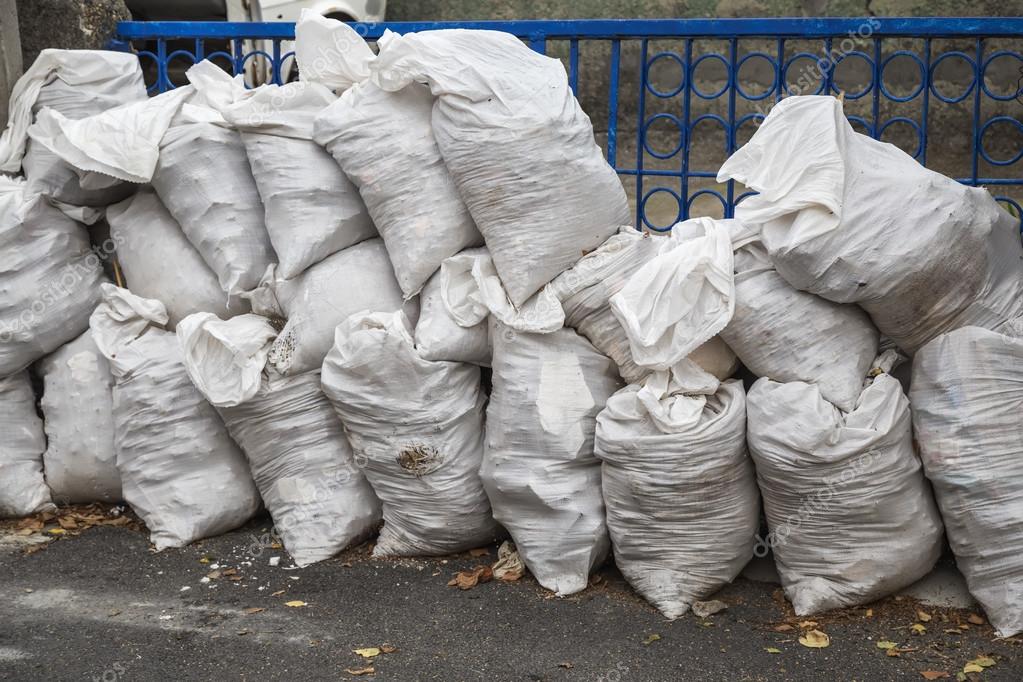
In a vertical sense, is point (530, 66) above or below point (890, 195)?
above

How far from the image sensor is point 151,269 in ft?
12.5

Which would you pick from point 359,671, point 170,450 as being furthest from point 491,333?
point 170,450

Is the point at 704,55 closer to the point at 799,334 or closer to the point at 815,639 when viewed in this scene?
the point at 799,334

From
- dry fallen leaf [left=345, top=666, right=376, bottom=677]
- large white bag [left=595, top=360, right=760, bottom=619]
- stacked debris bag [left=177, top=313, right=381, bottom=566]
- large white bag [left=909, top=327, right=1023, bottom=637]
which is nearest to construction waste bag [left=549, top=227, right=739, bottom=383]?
large white bag [left=595, top=360, right=760, bottom=619]

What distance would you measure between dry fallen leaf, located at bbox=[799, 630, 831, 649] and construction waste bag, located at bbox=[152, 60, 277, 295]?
77.5 inches

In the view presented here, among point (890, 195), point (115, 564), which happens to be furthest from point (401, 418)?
point (890, 195)

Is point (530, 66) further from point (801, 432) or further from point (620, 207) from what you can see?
point (801, 432)

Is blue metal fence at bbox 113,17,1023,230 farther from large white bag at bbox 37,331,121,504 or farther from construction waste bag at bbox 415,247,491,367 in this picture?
large white bag at bbox 37,331,121,504

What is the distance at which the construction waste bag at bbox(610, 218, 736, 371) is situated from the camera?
2.94 meters

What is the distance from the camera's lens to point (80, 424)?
3.83 metres

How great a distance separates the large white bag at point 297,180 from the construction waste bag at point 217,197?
97mm

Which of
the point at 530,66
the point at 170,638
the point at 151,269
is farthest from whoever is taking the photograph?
the point at 151,269

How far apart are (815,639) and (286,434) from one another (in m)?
1.66

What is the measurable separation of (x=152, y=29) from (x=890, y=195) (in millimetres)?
3114
